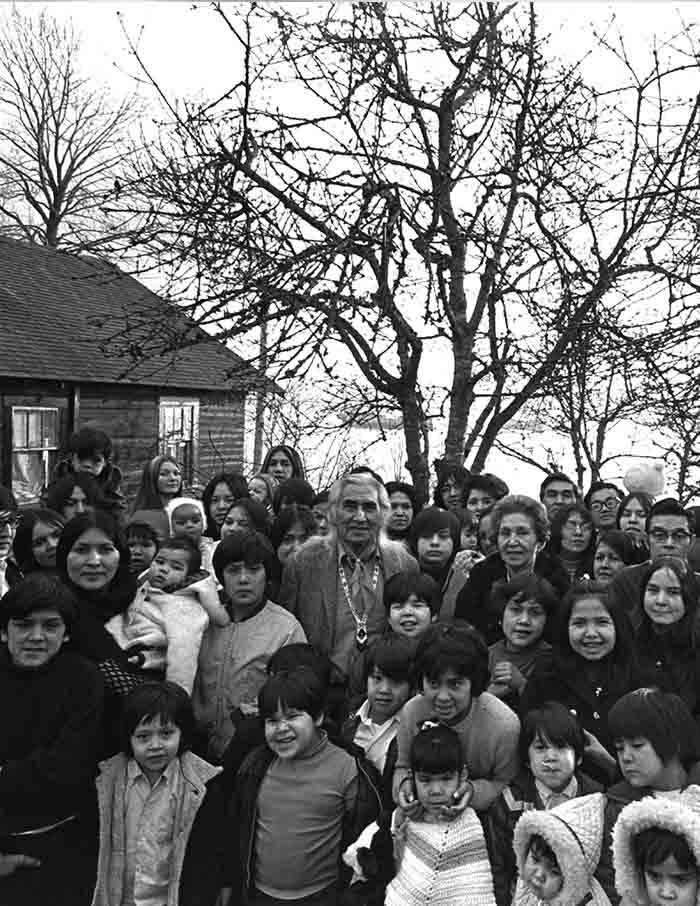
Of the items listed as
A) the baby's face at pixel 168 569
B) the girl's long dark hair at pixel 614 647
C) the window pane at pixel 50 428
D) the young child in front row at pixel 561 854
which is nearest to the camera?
the young child in front row at pixel 561 854

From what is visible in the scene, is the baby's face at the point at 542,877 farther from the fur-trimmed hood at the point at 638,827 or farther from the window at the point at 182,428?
the window at the point at 182,428

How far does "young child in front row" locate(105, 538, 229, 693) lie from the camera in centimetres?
405

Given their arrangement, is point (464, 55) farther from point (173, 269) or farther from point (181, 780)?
point (181, 780)

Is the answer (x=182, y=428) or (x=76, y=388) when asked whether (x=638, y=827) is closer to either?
(x=76, y=388)

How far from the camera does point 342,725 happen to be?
400 centimetres

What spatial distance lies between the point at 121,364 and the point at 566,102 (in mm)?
11672

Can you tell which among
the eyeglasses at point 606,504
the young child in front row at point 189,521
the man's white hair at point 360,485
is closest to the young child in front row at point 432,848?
the man's white hair at point 360,485

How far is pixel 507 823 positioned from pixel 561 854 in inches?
13.8

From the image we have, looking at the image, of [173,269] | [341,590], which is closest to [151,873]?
[341,590]

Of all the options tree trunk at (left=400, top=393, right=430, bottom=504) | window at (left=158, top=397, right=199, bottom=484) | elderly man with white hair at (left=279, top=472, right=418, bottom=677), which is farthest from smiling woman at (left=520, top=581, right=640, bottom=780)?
window at (left=158, top=397, right=199, bottom=484)

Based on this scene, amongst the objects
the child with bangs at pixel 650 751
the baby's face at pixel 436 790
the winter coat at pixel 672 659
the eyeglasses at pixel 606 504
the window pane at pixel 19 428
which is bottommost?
the baby's face at pixel 436 790

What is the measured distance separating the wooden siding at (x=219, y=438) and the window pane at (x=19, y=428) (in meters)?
4.35

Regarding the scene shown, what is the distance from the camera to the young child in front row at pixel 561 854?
9.71ft

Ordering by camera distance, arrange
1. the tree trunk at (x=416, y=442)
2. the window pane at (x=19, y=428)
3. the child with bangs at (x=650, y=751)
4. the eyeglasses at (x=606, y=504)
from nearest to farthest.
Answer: the child with bangs at (x=650, y=751) → the eyeglasses at (x=606, y=504) → the tree trunk at (x=416, y=442) → the window pane at (x=19, y=428)
